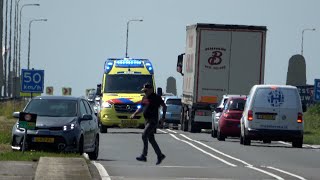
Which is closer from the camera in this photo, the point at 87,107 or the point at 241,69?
the point at 87,107

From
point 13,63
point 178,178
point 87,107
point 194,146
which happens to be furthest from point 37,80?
point 13,63

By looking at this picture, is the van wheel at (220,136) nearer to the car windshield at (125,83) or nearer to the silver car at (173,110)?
the car windshield at (125,83)

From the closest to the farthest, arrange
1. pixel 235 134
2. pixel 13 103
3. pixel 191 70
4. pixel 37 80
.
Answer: pixel 235 134 < pixel 37 80 < pixel 191 70 < pixel 13 103

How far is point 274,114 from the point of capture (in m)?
40.7

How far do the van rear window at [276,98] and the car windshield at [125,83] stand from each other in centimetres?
841

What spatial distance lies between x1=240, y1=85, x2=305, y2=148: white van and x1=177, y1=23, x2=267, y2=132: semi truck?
10.5 m

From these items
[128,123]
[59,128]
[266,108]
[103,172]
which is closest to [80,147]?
[59,128]

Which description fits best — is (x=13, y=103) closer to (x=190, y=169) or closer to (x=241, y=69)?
(x=241, y=69)

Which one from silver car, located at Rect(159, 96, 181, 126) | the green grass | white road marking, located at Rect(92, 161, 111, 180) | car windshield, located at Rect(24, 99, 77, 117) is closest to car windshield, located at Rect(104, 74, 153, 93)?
the green grass

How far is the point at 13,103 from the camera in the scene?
74.0 metres

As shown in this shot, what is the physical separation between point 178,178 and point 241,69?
2873cm

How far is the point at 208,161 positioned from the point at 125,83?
18.2 m

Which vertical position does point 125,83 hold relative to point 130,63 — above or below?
below

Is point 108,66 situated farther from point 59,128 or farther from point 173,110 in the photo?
point 59,128
